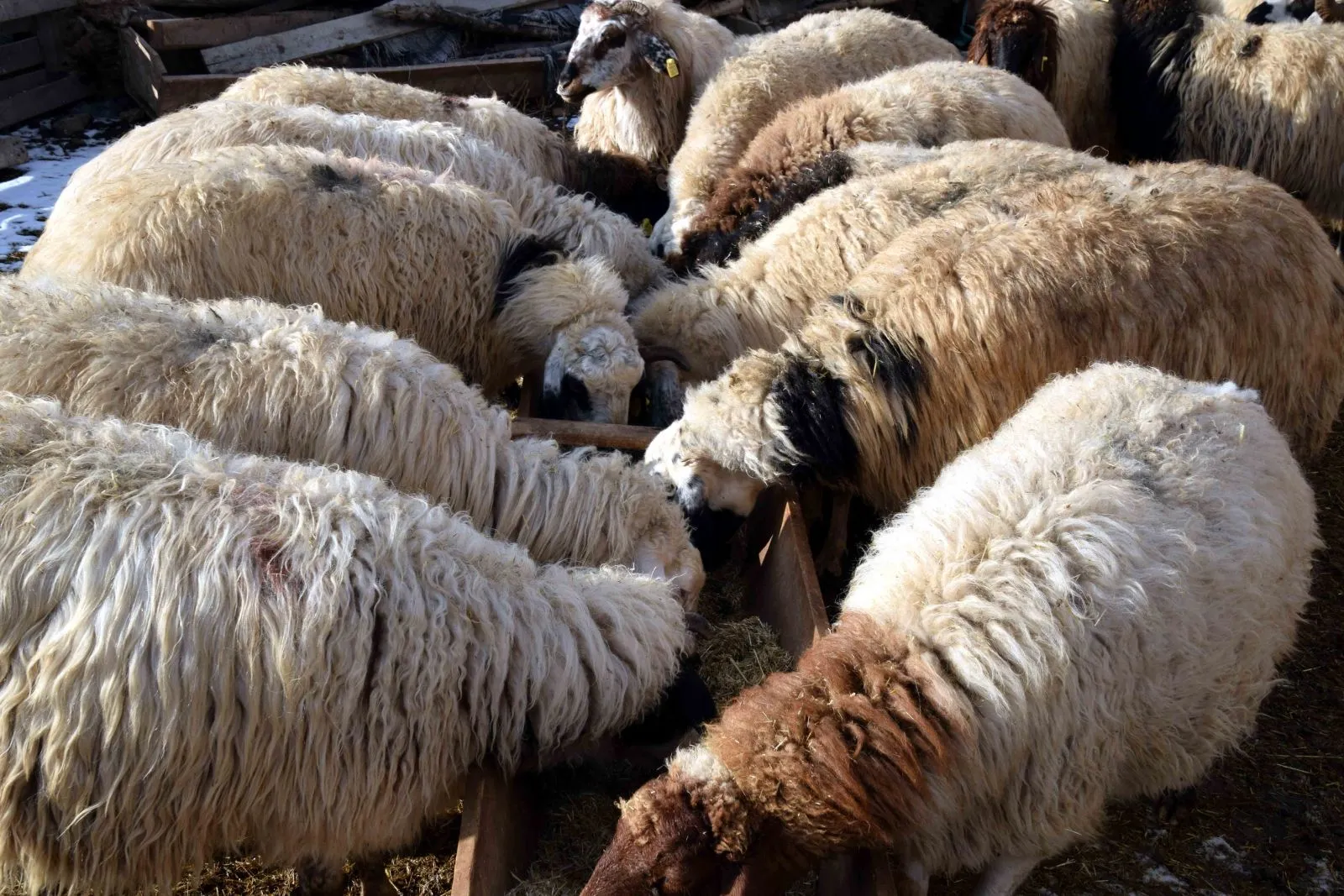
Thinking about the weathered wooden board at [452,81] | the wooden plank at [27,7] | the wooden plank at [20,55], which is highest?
the wooden plank at [27,7]

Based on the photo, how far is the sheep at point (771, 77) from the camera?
602 cm

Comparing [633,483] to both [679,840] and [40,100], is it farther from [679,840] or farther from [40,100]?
[40,100]

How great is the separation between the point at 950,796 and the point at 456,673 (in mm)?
1215

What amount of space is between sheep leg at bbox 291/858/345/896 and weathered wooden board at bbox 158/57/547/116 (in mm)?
6621

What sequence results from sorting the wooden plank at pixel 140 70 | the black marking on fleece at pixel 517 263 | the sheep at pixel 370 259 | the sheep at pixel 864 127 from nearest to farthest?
the sheep at pixel 370 259
the black marking on fleece at pixel 517 263
the sheep at pixel 864 127
the wooden plank at pixel 140 70

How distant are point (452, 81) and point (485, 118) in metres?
3.03

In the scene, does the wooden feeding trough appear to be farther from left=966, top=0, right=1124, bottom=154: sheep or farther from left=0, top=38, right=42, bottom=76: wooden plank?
left=0, top=38, right=42, bottom=76: wooden plank

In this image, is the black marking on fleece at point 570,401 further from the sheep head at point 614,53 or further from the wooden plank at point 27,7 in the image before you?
the wooden plank at point 27,7

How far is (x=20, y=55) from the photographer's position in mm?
8219

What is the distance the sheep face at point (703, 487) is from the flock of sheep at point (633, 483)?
0.01 metres

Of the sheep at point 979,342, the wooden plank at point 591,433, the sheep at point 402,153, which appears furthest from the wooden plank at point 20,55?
the sheep at point 979,342

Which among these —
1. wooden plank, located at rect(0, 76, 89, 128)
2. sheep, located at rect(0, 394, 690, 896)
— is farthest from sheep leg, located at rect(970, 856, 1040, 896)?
wooden plank, located at rect(0, 76, 89, 128)

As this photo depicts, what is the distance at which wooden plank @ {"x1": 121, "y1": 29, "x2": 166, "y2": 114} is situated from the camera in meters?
7.99

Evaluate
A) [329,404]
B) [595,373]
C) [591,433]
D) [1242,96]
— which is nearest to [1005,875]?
[591,433]
